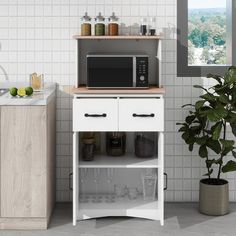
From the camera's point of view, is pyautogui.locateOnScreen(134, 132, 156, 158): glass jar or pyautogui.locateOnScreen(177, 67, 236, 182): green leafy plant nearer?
pyautogui.locateOnScreen(177, 67, 236, 182): green leafy plant

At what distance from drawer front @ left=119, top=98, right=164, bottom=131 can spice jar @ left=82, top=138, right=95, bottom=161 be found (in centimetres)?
38

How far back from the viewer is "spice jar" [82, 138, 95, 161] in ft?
14.4

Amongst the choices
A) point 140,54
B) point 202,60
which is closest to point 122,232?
point 140,54

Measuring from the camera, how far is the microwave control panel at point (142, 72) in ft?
13.8

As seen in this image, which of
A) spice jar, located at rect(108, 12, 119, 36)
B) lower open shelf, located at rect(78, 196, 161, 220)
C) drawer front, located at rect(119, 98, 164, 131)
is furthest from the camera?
spice jar, located at rect(108, 12, 119, 36)

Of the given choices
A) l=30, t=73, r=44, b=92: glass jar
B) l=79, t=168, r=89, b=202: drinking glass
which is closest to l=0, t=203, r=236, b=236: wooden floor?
l=79, t=168, r=89, b=202: drinking glass

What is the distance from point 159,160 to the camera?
4281 mm

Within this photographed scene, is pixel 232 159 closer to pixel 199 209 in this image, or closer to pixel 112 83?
pixel 199 209

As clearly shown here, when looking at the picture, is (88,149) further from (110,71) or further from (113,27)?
(113,27)

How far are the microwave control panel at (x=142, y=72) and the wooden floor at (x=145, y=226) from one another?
3.33ft

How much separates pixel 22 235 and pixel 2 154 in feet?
1.86

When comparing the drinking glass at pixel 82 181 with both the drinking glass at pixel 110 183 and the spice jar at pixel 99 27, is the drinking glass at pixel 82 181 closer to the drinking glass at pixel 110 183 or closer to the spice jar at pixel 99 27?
the drinking glass at pixel 110 183

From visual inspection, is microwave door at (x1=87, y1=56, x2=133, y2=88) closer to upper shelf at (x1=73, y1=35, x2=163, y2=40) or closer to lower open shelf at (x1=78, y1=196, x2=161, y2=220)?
upper shelf at (x1=73, y1=35, x2=163, y2=40)

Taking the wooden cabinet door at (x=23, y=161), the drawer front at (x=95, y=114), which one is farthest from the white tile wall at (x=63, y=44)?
the wooden cabinet door at (x=23, y=161)
